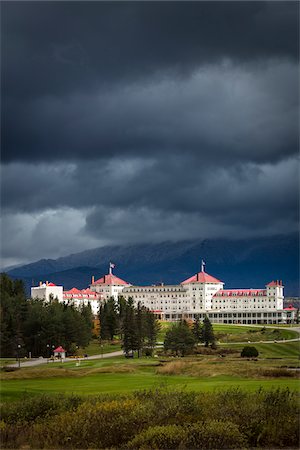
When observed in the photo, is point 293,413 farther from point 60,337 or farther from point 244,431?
point 60,337

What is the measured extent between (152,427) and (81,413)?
8.54 ft

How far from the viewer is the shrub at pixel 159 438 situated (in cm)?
1938

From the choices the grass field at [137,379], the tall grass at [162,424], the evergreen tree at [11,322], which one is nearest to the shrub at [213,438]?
the tall grass at [162,424]

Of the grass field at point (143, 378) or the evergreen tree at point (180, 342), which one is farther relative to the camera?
the evergreen tree at point (180, 342)

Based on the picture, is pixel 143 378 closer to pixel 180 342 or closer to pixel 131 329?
pixel 131 329

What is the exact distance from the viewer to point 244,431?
20688 millimetres

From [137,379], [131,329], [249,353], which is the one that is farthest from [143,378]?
[131,329]

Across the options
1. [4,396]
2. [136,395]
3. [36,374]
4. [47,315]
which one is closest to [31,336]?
[47,315]

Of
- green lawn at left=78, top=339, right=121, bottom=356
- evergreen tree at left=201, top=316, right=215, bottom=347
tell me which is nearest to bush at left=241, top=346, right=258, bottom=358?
evergreen tree at left=201, top=316, right=215, bottom=347

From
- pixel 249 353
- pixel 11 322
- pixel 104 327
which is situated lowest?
pixel 249 353

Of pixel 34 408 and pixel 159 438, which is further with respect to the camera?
pixel 34 408

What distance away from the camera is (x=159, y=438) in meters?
19.5

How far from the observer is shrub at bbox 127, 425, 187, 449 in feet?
63.6

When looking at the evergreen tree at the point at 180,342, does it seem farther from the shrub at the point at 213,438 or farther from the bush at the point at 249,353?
the shrub at the point at 213,438
